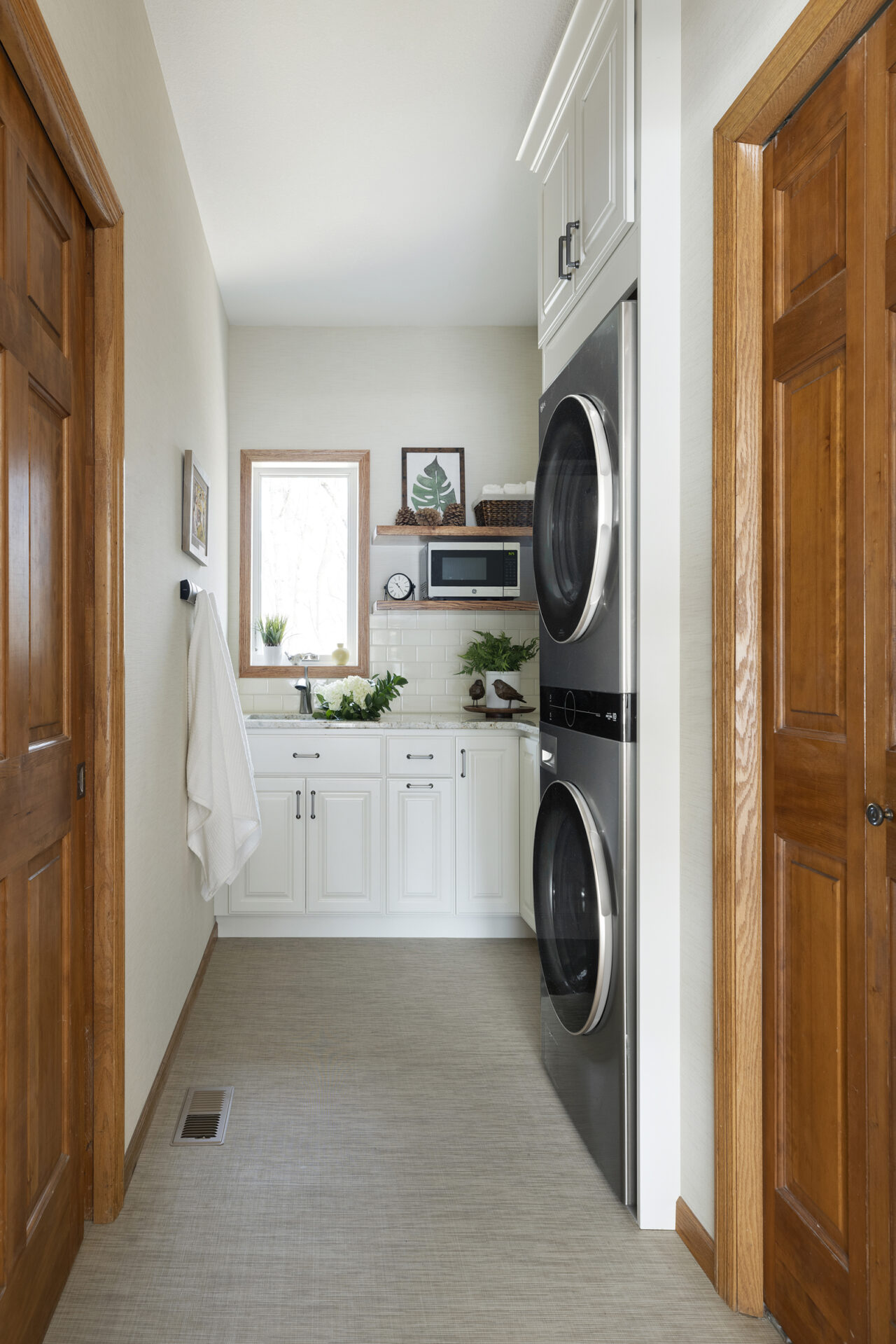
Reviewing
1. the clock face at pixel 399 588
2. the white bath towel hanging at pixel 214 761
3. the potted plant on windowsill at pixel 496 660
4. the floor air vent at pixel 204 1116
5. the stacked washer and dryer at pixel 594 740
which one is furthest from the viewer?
the clock face at pixel 399 588

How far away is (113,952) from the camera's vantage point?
178cm

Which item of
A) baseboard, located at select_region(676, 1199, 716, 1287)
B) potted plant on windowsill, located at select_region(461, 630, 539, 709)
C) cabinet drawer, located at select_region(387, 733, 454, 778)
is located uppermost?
potted plant on windowsill, located at select_region(461, 630, 539, 709)

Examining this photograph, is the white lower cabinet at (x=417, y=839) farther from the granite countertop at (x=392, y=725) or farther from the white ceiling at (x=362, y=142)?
the white ceiling at (x=362, y=142)

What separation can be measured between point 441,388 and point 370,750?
1.84 m

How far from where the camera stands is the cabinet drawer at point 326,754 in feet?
11.6

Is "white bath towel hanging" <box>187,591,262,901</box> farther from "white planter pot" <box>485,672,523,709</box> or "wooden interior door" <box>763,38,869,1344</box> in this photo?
"wooden interior door" <box>763,38,869,1344</box>

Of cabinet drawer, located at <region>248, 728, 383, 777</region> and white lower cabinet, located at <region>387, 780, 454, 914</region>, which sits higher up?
cabinet drawer, located at <region>248, 728, 383, 777</region>

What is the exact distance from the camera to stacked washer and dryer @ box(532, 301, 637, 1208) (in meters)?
1.75

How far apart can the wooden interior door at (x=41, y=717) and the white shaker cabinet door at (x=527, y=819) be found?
190 centimetres

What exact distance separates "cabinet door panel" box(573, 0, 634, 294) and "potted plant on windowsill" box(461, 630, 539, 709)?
2006 mm

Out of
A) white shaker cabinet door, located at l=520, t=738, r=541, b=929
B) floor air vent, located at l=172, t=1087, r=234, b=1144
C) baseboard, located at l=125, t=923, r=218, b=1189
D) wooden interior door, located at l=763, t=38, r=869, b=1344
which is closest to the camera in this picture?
wooden interior door, located at l=763, t=38, r=869, b=1344

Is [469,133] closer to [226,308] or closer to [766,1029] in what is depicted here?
[226,308]

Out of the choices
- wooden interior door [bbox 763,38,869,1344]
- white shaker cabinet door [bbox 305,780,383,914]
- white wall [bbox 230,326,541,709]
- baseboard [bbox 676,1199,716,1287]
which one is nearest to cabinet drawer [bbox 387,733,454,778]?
white shaker cabinet door [bbox 305,780,383,914]

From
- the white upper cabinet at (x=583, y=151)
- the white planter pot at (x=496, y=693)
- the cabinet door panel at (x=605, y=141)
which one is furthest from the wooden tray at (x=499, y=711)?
the cabinet door panel at (x=605, y=141)
